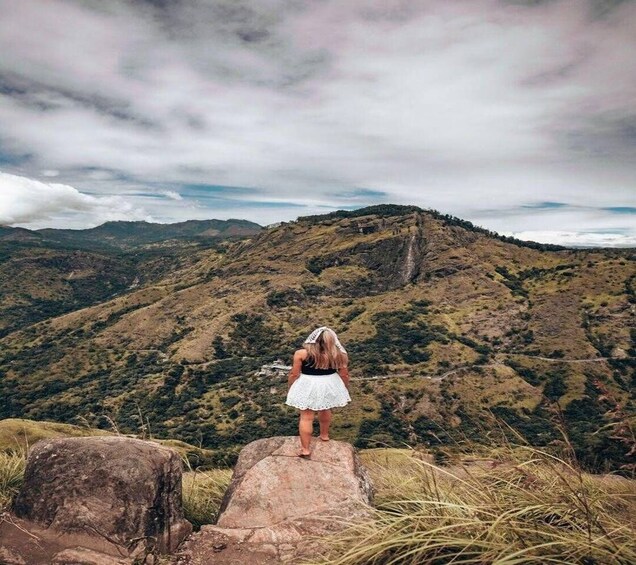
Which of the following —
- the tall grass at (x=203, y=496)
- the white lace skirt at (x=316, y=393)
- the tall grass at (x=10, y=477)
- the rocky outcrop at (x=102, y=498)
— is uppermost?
the white lace skirt at (x=316, y=393)

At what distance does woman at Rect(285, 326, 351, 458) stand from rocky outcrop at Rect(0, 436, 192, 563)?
2.51m

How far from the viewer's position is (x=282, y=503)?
258 inches

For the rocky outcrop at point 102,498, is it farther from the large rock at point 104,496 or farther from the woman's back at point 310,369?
the woman's back at point 310,369

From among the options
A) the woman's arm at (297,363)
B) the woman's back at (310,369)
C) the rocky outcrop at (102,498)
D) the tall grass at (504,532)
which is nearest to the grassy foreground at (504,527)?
the tall grass at (504,532)

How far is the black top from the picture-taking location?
8016mm

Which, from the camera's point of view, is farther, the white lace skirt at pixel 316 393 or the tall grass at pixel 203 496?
the white lace skirt at pixel 316 393

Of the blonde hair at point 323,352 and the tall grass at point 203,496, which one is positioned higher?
the blonde hair at point 323,352

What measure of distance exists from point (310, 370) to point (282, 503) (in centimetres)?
232

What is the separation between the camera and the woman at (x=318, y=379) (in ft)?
25.5

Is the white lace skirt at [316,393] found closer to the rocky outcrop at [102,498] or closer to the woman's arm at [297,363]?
the woman's arm at [297,363]

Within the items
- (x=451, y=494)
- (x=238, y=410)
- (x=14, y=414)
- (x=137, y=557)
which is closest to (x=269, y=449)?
(x=137, y=557)

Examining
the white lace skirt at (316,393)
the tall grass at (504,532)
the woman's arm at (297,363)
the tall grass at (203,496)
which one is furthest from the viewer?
the woman's arm at (297,363)

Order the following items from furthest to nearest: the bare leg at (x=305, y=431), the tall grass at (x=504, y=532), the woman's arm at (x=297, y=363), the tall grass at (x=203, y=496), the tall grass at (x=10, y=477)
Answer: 1. the woman's arm at (x=297, y=363)
2. the bare leg at (x=305, y=431)
3. the tall grass at (x=203, y=496)
4. the tall grass at (x=10, y=477)
5. the tall grass at (x=504, y=532)

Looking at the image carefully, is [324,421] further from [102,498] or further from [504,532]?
[504,532]
